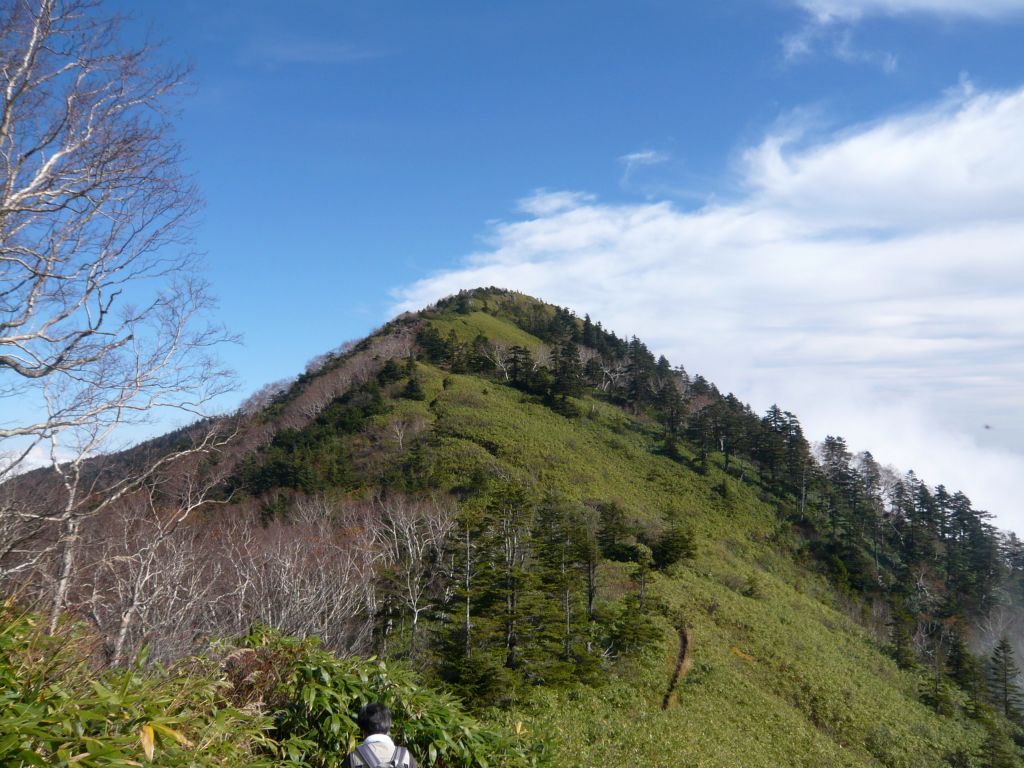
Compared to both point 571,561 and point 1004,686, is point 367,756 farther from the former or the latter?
point 1004,686

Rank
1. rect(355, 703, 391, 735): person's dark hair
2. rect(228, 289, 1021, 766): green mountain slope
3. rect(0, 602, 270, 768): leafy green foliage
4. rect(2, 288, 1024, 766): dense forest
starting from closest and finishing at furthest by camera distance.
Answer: rect(0, 602, 270, 768): leafy green foliage → rect(355, 703, 391, 735): person's dark hair → rect(2, 288, 1024, 766): dense forest → rect(228, 289, 1021, 766): green mountain slope

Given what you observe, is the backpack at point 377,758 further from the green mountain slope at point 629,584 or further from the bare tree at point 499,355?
the bare tree at point 499,355

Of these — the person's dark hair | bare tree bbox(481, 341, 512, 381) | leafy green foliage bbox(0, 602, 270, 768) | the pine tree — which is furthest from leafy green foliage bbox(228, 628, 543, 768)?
bare tree bbox(481, 341, 512, 381)

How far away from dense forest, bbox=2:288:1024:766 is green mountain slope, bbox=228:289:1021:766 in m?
0.18

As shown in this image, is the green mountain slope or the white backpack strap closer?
the white backpack strap

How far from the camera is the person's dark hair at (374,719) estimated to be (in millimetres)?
3232

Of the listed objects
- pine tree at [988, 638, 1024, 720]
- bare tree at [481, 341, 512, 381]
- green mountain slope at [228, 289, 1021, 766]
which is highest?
bare tree at [481, 341, 512, 381]

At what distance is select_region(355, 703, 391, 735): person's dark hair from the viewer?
10.6ft

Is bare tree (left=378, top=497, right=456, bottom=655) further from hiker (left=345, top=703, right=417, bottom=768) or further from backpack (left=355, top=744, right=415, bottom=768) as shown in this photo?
backpack (left=355, top=744, right=415, bottom=768)

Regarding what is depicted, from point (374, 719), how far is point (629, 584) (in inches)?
1097

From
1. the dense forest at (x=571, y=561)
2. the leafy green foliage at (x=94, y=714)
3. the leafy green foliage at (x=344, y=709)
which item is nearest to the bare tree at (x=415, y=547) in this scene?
the dense forest at (x=571, y=561)

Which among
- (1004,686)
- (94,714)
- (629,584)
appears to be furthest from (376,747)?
(1004,686)

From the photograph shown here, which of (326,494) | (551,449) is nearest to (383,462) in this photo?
(326,494)

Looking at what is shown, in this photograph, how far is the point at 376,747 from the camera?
3129mm
